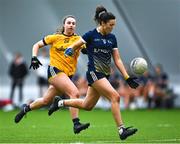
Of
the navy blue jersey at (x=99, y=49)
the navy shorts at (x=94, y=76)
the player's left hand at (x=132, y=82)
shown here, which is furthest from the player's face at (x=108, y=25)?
the player's left hand at (x=132, y=82)

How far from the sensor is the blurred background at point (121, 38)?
1103 inches

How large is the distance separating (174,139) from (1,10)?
57.2 ft

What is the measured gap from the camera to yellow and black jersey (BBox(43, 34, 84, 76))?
15242mm

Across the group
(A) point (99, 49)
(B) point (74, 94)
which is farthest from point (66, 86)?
(A) point (99, 49)

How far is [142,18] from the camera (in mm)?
28828

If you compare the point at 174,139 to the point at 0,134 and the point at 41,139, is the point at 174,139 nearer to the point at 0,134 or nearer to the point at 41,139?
the point at 41,139

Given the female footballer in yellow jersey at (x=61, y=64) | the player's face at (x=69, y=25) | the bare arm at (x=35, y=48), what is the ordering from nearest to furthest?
the bare arm at (x=35, y=48) < the female footballer in yellow jersey at (x=61, y=64) < the player's face at (x=69, y=25)

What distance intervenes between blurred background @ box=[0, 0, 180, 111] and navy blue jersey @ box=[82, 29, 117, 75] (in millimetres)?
13777

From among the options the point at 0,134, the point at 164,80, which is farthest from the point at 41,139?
the point at 164,80

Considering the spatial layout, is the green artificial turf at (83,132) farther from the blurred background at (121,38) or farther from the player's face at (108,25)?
the blurred background at (121,38)

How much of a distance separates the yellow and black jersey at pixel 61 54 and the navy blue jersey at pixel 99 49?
158 centimetres

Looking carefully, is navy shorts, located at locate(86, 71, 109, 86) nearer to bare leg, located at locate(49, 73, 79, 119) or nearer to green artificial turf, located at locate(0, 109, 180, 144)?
green artificial turf, located at locate(0, 109, 180, 144)

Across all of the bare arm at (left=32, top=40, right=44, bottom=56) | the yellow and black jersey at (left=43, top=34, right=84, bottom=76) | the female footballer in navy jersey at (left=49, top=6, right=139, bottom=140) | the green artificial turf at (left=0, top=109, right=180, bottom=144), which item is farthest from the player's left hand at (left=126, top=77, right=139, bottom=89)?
the bare arm at (left=32, top=40, right=44, bottom=56)

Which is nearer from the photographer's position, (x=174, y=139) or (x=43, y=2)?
(x=174, y=139)
